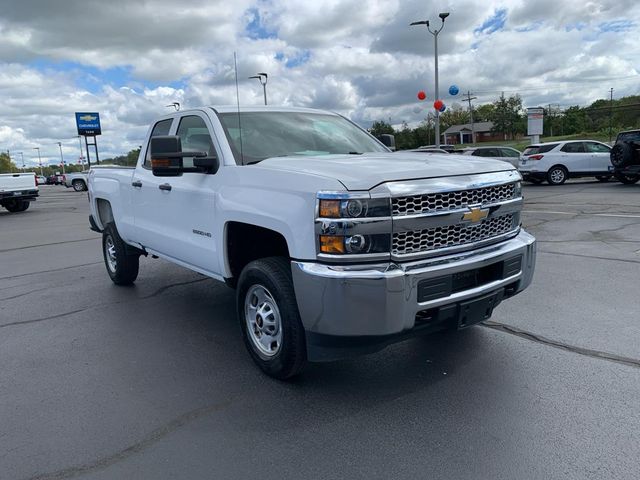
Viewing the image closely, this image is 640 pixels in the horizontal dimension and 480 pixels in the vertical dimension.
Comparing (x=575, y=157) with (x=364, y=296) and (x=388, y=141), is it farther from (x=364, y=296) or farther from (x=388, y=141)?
(x=364, y=296)

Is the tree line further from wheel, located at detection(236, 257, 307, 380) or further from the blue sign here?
wheel, located at detection(236, 257, 307, 380)

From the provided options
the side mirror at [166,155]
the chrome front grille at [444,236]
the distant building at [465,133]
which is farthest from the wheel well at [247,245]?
the distant building at [465,133]

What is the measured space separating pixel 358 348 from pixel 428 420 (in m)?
0.59

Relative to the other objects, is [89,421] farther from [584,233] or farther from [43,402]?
[584,233]

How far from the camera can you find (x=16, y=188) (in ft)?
67.1

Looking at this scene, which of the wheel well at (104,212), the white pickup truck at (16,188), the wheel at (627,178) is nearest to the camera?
the wheel well at (104,212)

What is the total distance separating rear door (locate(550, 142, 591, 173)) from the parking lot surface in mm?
15263

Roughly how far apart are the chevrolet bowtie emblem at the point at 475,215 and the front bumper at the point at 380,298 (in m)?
0.22

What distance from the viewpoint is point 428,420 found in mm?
3160

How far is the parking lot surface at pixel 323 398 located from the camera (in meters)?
→ 2.79

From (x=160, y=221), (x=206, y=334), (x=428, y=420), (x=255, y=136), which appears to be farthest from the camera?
(x=160, y=221)

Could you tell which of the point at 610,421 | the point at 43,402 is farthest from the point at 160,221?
the point at 610,421

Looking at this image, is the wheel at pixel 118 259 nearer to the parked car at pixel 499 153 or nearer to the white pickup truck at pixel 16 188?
the white pickup truck at pixel 16 188

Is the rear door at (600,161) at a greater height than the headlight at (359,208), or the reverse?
the headlight at (359,208)
